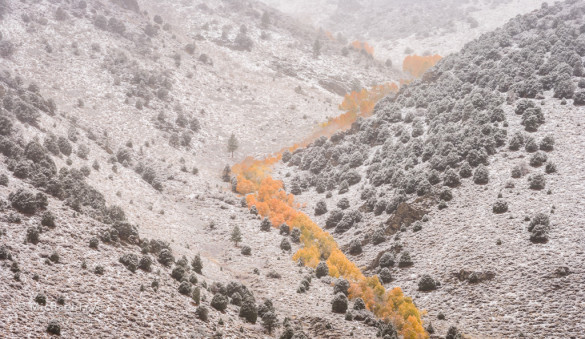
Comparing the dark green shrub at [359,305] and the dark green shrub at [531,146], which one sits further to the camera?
the dark green shrub at [531,146]

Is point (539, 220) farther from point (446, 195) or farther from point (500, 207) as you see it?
point (446, 195)

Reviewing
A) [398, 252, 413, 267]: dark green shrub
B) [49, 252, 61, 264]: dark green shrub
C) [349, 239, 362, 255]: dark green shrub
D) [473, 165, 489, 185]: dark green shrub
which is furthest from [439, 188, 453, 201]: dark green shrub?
[49, 252, 61, 264]: dark green shrub

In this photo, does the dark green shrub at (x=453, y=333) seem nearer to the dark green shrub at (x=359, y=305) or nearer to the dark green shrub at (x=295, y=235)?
the dark green shrub at (x=359, y=305)

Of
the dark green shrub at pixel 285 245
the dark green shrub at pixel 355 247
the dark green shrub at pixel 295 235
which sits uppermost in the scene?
the dark green shrub at pixel 295 235

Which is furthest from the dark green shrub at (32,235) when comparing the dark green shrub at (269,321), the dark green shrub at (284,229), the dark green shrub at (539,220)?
the dark green shrub at (539,220)

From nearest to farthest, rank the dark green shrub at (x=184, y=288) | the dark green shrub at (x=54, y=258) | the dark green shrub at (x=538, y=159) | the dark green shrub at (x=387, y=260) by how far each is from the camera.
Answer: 1. the dark green shrub at (x=54, y=258)
2. the dark green shrub at (x=184, y=288)
3. the dark green shrub at (x=387, y=260)
4. the dark green shrub at (x=538, y=159)

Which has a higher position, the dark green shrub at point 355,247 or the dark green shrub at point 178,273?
the dark green shrub at point 355,247

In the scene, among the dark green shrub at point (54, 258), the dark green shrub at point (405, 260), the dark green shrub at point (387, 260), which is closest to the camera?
the dark green shrub at point (54, 258)

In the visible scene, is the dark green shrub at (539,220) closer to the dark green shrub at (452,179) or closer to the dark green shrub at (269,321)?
the dark green shrub at (452,179)

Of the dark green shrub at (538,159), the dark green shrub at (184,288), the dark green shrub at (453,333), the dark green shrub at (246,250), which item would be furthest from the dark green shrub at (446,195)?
the dark green shrub at (184,288)

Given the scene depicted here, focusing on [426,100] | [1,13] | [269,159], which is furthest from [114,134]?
[426,100]

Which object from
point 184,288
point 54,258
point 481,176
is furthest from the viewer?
point 481,176

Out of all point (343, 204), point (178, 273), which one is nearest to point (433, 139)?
point (343, 204)
